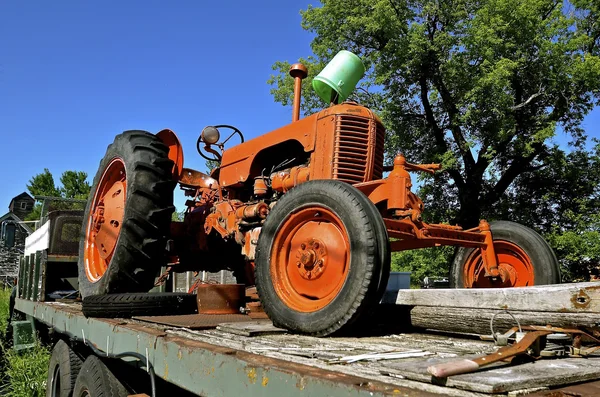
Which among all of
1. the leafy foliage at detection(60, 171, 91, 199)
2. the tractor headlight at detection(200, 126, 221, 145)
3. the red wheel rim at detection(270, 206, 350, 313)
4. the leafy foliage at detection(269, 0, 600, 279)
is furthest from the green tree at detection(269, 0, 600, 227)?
the leafy foliage at detection(60, 171, 91, 199)

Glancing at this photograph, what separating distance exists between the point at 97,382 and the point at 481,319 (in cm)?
199

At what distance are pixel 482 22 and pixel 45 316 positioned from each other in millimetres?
13648

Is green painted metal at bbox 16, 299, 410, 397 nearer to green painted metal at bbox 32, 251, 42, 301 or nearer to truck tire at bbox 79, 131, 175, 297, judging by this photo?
truck tire at bbox 79, 131, 175, 297

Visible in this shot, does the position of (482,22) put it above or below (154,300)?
above

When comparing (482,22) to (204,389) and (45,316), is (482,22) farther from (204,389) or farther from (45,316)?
(204,389)

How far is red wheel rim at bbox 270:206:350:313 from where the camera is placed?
251 centimetres

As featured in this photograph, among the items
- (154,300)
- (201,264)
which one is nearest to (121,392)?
(154,300)

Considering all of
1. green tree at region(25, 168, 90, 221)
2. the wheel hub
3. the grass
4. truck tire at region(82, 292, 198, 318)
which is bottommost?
the grass

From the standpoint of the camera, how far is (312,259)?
261cm

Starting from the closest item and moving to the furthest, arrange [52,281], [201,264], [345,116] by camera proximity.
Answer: [345,116] < [201,264] < [52,281]

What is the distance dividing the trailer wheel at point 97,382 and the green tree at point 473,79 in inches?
493

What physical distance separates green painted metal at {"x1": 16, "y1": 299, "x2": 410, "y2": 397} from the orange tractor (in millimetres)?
631

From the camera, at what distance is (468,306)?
90.7 inches

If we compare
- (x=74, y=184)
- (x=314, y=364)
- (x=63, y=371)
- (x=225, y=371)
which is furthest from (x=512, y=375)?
(x=74, y=184)
